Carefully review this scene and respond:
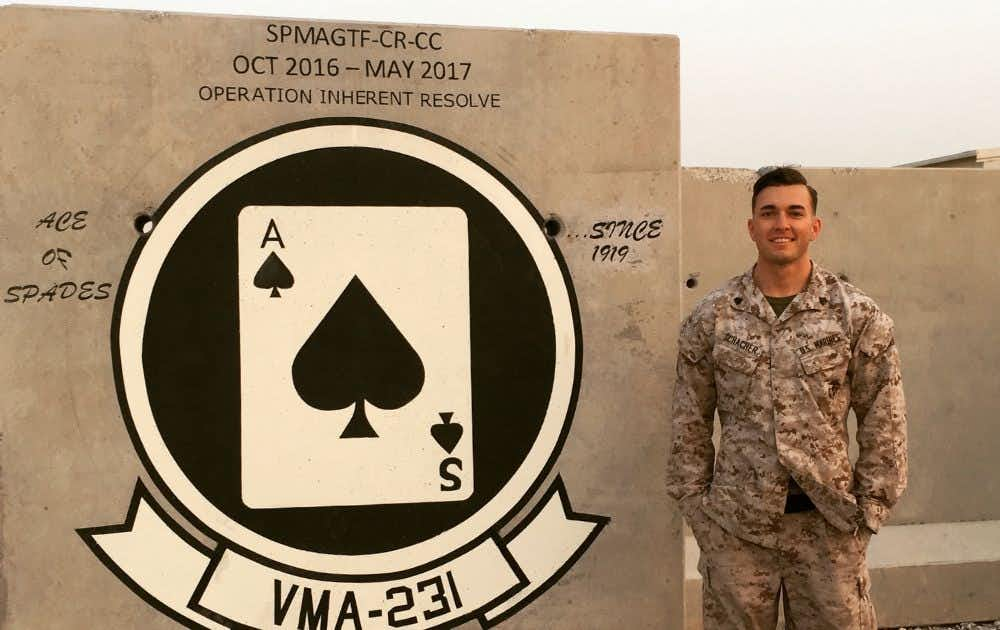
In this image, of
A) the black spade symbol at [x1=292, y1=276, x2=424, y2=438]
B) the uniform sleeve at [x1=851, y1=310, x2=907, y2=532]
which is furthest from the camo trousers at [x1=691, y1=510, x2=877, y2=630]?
the black spade symbol at [x1=292, y1=276, x2=424, y2=438]

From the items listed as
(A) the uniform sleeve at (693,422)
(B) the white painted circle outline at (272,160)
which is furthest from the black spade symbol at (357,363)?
(A) the uniform sleeve at (693,422)

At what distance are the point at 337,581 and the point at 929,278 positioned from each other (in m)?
3.10

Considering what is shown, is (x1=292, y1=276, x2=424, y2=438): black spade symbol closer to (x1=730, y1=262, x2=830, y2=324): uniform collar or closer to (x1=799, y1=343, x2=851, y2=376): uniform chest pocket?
(x1=730, y1=262, x2=830, y2=324): uniform collar

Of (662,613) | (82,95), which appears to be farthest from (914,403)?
(82,95)

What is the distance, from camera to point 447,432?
3170 millimetres

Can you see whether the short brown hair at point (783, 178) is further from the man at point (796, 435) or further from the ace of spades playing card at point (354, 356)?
the ace of spades playing card at point (354, 356)

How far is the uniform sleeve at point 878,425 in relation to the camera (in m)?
2.67

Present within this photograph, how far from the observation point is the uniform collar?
275 cm

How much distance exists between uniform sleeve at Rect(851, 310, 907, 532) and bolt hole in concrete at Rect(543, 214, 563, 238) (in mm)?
1013

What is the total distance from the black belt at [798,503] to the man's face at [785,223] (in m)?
0.64

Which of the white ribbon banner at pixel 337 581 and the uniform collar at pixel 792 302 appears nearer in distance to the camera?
the uniform collar at pixel 792 302

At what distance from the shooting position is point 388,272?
313cm

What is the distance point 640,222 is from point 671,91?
0.45m

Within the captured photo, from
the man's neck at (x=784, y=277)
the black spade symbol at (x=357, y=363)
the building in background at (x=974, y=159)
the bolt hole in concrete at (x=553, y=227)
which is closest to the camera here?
the man's neck at (x=784, y=277)
